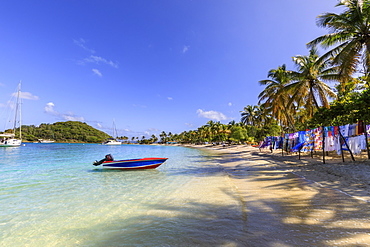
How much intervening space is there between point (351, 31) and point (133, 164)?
1809cm

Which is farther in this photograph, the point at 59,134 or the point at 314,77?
the point at 59,134

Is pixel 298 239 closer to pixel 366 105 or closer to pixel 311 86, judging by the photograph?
pixel 366 105

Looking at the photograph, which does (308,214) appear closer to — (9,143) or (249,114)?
(249,114)

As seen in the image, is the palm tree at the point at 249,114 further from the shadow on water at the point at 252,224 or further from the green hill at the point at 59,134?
the green hill at the point at 59,134

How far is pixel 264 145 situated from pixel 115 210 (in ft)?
84.5

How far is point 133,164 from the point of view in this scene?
14375 millimetres

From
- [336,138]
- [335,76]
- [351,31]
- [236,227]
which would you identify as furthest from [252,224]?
[335,76]

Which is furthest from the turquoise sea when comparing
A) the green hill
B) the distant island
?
the green hill

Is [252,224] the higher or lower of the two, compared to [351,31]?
lower

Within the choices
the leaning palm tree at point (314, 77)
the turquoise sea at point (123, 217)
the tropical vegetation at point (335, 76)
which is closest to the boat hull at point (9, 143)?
the turquoise sea at point (123, 217)

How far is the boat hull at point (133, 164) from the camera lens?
1430 centimetres

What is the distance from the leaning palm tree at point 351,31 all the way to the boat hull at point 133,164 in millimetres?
15032

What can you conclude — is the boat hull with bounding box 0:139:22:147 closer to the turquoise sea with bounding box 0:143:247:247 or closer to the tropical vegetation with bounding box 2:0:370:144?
the turquoise sea with bounding box 0:143:247:247

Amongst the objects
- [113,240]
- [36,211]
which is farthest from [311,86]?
[36,211]
